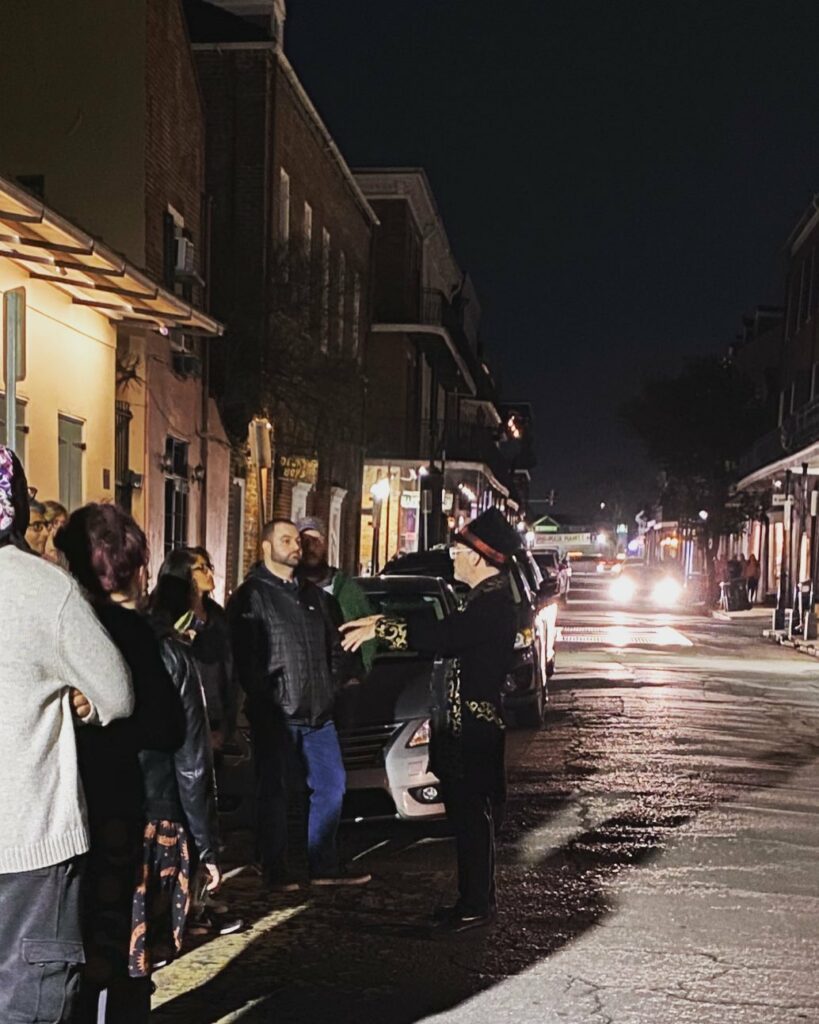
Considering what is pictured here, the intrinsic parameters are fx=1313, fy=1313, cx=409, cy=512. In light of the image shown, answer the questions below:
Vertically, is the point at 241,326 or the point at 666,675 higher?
the point at 241,326

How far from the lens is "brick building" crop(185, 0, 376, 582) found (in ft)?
66.2

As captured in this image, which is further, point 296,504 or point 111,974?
point 296,504

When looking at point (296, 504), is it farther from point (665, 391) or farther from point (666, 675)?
point (665, 391)

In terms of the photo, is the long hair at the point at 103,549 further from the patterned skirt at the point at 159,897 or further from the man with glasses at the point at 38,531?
the man with glasses at the point at 38,531

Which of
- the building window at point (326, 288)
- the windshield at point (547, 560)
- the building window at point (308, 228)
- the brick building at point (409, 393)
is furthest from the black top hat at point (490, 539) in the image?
the brick building at point (409, 393)

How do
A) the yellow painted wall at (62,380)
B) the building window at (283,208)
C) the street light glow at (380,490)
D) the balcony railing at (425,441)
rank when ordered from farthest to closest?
the balcony railing at (425,441)
the street light glow at (380,490)
the building window at (283,208)
the yellow painted wall at (62,380)

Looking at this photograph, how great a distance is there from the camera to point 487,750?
576 centimetres

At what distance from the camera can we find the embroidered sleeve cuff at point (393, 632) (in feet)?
18.9

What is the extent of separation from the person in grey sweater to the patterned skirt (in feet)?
1.61

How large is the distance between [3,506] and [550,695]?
12.7 metres

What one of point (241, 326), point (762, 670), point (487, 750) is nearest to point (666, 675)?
point (762, 670)

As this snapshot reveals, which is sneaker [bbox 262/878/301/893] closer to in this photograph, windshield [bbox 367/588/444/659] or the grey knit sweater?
windshield [bbox 367/588/444/659]

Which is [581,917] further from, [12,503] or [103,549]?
[12,503]

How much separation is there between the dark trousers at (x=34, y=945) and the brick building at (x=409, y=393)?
92.5 ft
